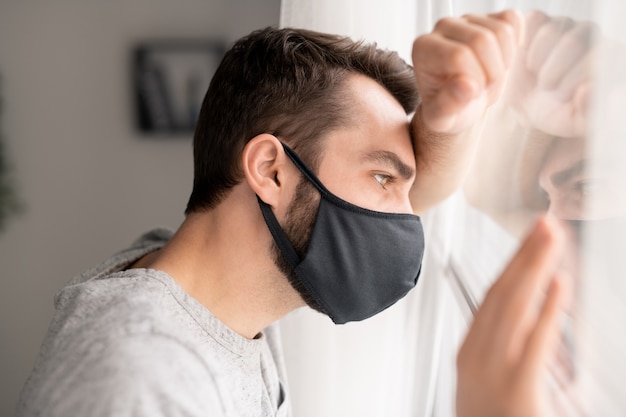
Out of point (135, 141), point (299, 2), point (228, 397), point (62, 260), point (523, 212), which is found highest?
point (299, 2)

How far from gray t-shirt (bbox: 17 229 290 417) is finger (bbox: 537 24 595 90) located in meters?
0.59

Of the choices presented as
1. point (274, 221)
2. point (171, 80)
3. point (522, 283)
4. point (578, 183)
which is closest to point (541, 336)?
point (522, 283)

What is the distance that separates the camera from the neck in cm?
104

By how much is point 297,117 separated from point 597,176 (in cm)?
54

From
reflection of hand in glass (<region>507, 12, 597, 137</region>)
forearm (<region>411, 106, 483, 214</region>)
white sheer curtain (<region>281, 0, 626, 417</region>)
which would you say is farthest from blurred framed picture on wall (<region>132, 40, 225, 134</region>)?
reflection of hand in glass (<region>507, 12, 597, 137</region>)

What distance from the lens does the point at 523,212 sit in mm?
896

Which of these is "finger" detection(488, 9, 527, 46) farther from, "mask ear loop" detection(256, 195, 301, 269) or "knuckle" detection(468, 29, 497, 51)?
"mask ear loop" detection(256, 195, 301, 269)

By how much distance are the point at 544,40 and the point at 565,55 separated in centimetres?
9

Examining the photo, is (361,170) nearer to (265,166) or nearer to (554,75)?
(265,166)

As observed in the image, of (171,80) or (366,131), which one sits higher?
(366,131)

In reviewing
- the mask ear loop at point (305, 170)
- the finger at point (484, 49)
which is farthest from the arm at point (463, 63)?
the mask ear loop at point (305, 170)

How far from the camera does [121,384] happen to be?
74 cm

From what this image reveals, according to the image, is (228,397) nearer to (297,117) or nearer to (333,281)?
(333,281)

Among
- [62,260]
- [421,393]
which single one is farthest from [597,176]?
[62,260]
